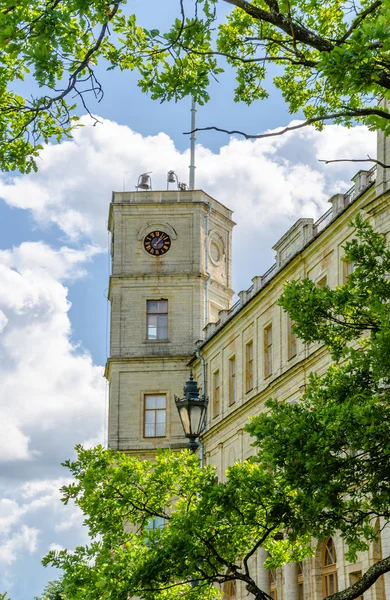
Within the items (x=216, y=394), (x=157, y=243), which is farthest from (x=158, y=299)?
(x=216, y=394)

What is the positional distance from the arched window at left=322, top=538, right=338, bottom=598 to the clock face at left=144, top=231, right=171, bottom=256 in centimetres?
2342

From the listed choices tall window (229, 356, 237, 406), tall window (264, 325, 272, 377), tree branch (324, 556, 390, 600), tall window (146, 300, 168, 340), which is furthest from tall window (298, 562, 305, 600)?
tree branch (324, 556, 390, 600)

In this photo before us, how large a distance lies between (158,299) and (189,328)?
2162 mm

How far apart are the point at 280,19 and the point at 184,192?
152 ft

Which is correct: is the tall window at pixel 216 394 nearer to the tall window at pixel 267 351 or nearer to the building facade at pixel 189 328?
the building facade at pixel 189 328

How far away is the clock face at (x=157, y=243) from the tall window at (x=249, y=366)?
1075cm

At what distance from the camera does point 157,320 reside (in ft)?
188

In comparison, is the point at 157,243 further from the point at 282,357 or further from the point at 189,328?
the point at 282,357

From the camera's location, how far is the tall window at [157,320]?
57.1 m

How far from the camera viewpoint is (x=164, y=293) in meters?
57.5

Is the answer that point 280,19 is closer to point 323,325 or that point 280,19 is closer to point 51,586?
point 323,325

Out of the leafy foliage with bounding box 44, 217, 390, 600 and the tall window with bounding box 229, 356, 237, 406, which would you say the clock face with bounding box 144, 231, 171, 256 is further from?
the leafy foliage with bounding box 44, 217, 390, 600

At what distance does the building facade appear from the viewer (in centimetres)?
4531

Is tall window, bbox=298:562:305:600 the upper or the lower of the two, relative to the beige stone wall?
lower
